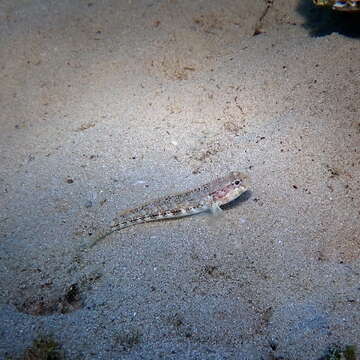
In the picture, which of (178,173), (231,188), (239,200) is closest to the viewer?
(231,188)

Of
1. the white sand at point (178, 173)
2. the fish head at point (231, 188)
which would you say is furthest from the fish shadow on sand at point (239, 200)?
the fish head at point (231, 188)

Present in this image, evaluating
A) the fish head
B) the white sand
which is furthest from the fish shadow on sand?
the fish head

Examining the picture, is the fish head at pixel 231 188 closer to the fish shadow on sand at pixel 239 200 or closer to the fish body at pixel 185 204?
the fish body at pixel 185 204

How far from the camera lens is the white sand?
3.45 meters

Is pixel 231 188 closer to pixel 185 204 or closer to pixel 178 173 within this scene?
pixel 185 204

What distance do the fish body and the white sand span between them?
153 mm

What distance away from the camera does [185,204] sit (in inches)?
179

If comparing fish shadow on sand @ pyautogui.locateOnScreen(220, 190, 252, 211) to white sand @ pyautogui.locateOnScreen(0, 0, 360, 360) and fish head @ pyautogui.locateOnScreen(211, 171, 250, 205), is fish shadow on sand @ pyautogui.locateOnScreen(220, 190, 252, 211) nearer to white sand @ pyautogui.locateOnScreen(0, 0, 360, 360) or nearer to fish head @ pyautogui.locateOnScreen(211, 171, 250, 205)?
white sand @ pyautogui.locateOnScreen(0, 0, 360, 360)

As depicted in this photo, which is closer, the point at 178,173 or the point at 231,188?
the point at 231,188

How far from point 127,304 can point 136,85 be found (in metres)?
4.61

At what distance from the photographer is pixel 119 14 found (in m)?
A: 7.94

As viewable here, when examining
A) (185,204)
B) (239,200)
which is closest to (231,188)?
(239,200)

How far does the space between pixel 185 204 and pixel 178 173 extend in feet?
2.45

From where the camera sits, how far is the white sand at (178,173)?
3453 mm
